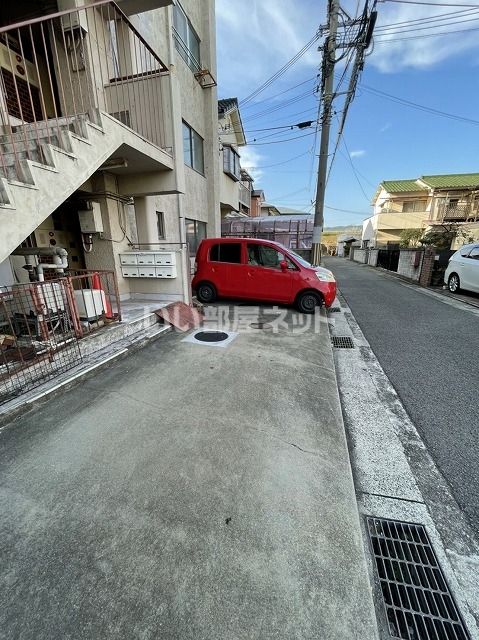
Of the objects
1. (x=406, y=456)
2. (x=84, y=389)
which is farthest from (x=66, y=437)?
(x=406, y=456)

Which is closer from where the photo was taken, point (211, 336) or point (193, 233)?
point (211, 336)

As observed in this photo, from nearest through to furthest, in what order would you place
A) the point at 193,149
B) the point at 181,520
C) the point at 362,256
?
1. the point at 181,520
2. the point at 193,149
3. the point at 362,256

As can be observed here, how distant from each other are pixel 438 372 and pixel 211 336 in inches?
138

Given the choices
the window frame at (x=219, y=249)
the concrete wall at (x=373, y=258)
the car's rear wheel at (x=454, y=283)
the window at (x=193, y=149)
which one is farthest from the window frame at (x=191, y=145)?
the concrete wall at (x=373, y=258)

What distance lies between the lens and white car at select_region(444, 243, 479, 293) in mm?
8078

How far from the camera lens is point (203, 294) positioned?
736 centimetres

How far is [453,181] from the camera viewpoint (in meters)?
25.6

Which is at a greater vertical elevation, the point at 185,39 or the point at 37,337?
the point at 185,39

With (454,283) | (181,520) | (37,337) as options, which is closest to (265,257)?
(37,337)

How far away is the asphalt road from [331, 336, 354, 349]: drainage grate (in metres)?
0.39

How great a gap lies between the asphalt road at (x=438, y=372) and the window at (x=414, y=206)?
990 inches

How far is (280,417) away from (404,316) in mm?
5415

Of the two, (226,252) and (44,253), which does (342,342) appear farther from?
(44,253)

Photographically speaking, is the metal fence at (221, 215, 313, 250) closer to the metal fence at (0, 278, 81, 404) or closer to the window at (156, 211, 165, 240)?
the window at (156, 211, 165, 240)
